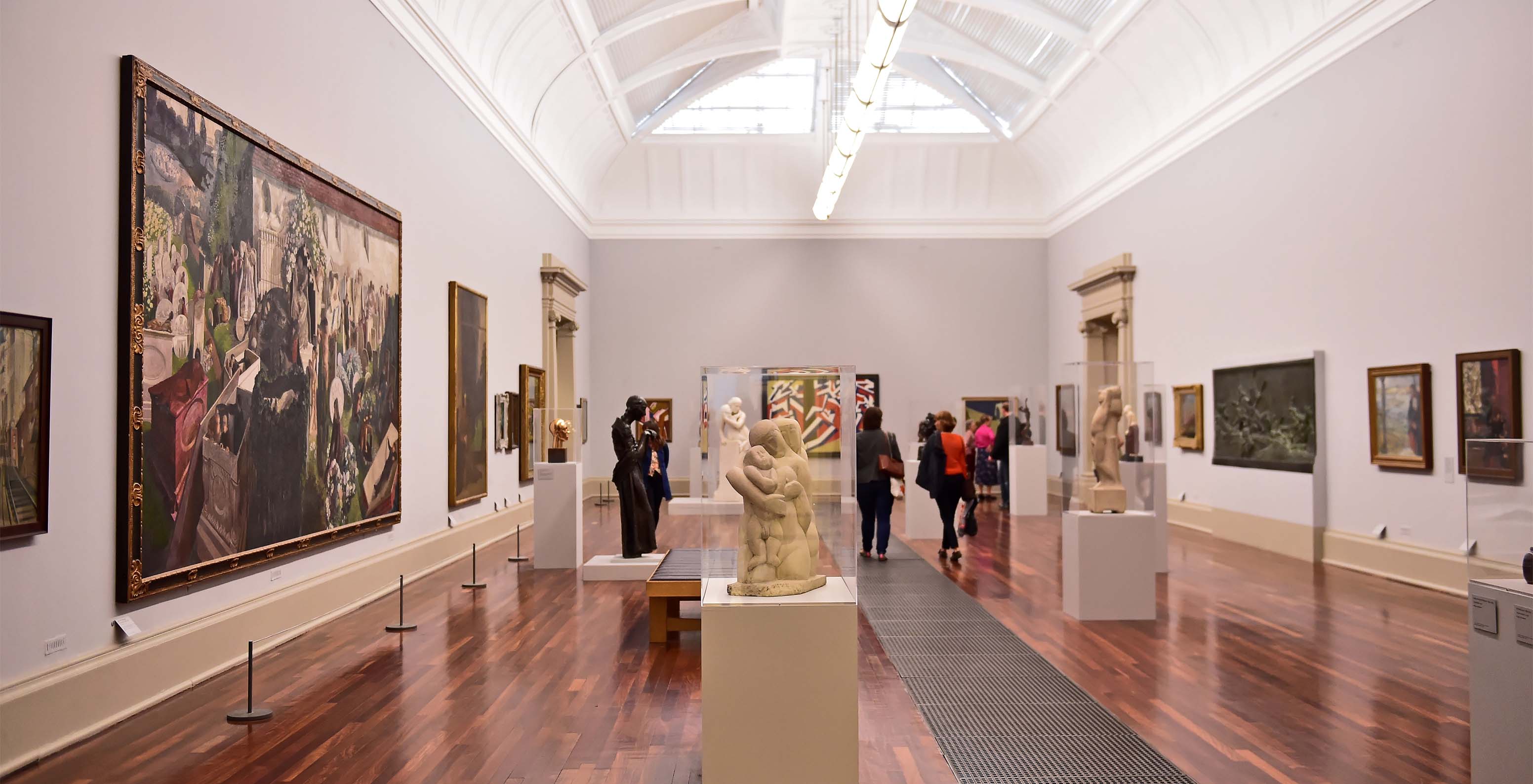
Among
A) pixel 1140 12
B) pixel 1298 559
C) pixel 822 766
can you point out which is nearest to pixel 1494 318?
pixel 1298 559

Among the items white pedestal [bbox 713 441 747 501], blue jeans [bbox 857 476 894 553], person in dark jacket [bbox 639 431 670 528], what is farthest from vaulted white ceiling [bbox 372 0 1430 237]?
white pedestal [bbox 713 441 747 501]

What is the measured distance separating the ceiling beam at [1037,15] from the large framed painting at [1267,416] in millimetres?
6047

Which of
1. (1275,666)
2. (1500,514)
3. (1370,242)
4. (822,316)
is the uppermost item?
(822,316)

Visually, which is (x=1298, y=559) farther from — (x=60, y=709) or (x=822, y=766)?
(x=60, y=709)

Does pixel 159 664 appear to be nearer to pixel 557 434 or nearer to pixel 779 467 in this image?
pixel 779 467

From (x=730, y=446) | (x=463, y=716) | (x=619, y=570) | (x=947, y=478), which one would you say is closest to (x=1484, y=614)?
(x=730, y=446)

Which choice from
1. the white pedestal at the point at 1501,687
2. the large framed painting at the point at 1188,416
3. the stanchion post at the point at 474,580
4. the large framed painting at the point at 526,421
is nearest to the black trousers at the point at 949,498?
the large framed painting at the point at 1188,416

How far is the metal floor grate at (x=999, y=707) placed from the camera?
4.78m

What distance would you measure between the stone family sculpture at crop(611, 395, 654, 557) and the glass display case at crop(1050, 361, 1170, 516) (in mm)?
4651

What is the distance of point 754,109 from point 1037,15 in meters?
7.89

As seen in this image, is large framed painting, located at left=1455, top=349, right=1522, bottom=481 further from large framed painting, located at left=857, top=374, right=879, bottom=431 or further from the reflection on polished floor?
large framed painting, located at left=857, top=374, right=879, bottom=431

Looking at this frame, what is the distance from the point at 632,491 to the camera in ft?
35.1

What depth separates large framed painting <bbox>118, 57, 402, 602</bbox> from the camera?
19.1 feet

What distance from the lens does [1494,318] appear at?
8.84 m
